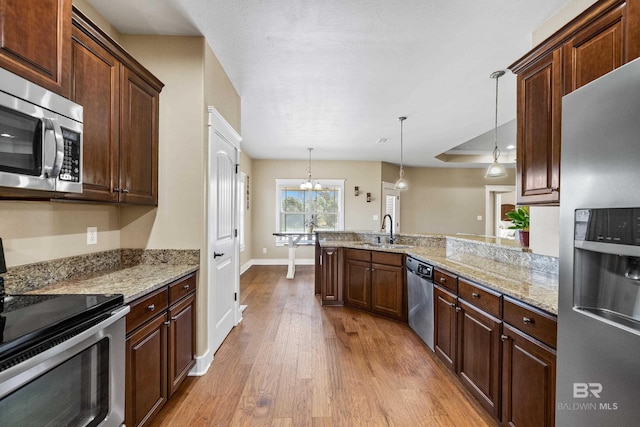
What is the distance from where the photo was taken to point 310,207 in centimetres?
726

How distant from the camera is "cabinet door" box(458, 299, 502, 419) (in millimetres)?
1692

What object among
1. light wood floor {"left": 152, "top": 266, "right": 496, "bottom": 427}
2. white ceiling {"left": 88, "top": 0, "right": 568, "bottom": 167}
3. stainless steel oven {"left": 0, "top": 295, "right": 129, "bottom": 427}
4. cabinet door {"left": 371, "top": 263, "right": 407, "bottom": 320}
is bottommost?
light wood floor {"left": 152, "top": 266, "right": 496, "bottom": 427}

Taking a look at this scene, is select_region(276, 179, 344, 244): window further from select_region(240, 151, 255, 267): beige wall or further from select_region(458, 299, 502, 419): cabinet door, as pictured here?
select_region(458, 299, 502, 419): cabinet door

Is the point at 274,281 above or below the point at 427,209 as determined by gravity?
below

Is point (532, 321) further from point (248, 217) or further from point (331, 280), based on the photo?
point (248, 217)

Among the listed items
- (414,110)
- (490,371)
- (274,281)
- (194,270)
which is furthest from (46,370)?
(274,281)

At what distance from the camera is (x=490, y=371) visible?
5.72ft

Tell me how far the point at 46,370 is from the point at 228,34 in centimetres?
237

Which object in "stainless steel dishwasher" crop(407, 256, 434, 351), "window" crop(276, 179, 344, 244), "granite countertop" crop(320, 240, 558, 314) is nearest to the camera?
"granite countertop" crop(320, 240, 558, 314)

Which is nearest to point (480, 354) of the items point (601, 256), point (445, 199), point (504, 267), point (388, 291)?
point (504, 267)

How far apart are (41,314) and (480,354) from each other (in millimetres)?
2321

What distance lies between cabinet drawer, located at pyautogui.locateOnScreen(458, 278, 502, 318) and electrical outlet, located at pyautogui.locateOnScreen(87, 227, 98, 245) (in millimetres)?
2715

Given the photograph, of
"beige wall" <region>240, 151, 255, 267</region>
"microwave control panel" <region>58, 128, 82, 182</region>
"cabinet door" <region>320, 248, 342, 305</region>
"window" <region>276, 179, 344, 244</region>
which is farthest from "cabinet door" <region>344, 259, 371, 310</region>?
"window" <region>276, 179, 344, 244</region>

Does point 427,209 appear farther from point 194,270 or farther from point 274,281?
point 194,270
